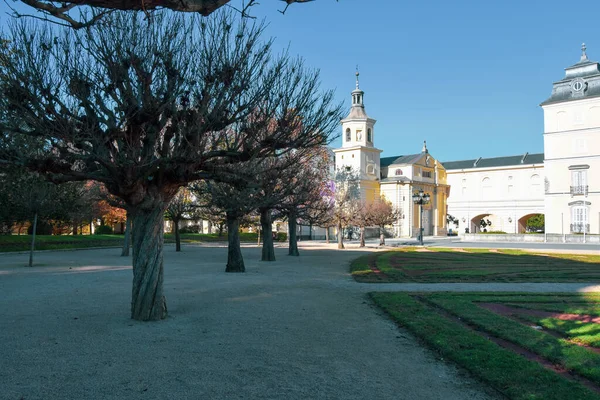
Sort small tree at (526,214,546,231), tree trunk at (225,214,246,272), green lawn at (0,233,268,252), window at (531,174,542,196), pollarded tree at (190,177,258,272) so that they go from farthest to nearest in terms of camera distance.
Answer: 1. window at (531,174,542,196)
2. small tree at (526,214,546,231)
3. green lawn at (0,233,268,252)
4. tree trunk at (225,214,246,272)
5. pollarded tree at (190,177,258,272)

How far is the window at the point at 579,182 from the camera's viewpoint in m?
Answer: 55.3

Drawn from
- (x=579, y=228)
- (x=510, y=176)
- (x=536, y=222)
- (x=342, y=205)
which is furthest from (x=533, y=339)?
(x=510, y=176)

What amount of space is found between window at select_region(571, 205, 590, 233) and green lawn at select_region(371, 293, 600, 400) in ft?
163

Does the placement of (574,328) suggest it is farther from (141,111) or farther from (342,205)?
(342,205)

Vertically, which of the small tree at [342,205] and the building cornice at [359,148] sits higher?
the building cornice at [359,148]

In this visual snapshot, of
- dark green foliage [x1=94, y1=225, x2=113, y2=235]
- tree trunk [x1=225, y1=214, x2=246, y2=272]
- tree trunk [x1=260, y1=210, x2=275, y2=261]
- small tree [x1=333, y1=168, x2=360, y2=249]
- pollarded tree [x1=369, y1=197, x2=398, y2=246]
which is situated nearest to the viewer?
tree trunk [x1=225, y1=214, x2=246, y2=272]

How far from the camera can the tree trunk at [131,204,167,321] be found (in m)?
9.18

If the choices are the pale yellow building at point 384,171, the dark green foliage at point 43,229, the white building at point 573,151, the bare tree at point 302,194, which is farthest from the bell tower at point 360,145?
the dark green foliage at point 43,229

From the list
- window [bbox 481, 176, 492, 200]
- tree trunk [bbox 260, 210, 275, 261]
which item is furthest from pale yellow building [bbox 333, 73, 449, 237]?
tree trunk [bbox 260, 210, 275, 261]

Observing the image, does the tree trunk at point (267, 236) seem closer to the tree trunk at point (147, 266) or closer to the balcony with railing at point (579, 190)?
the tree trunk at point (147, 266)

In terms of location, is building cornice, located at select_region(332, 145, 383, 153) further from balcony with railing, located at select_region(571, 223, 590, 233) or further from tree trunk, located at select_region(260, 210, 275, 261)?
tree trunk, located at select_region(260, 210, 275, 261)

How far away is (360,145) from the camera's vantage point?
233ft

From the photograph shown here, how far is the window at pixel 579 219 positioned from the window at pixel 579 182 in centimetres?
174

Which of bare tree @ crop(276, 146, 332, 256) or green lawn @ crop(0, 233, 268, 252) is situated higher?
bare tree @ crop(276, 146, 332, 256)
